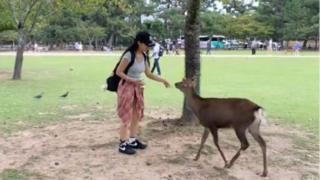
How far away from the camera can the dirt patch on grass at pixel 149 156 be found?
7137 millimetres

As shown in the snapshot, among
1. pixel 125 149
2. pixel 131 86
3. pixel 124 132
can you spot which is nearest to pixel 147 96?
pixel 125 149

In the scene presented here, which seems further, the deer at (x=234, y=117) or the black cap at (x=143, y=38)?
the black cap at (x=143, y=38)

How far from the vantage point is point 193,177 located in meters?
7.04

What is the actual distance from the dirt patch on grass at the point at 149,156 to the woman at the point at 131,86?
14.1 inches

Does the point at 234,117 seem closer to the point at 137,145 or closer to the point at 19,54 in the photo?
the point at 137,145

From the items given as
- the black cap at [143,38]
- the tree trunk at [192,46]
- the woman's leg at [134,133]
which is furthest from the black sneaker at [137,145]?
the tree trunk at [192,46]

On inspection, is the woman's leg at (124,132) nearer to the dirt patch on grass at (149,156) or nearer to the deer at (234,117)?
the dirt patch on grass at (149,156)

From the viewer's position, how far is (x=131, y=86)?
740 centimetres

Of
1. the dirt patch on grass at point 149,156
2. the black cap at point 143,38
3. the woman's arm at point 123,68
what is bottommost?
the dirt patch on grass at point 149,156

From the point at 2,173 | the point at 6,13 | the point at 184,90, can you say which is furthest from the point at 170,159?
the point at 6,13

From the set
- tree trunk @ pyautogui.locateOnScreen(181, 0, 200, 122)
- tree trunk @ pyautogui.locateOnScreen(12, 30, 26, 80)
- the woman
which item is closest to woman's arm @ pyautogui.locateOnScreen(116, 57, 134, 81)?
the woman

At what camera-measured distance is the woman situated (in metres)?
7.26

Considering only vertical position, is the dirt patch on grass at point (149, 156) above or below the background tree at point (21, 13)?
below

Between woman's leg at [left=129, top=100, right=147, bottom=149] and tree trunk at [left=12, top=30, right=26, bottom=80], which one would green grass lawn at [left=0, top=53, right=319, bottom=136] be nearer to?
tree trunk at [left=12, top=30, right=26, bottom=80]
